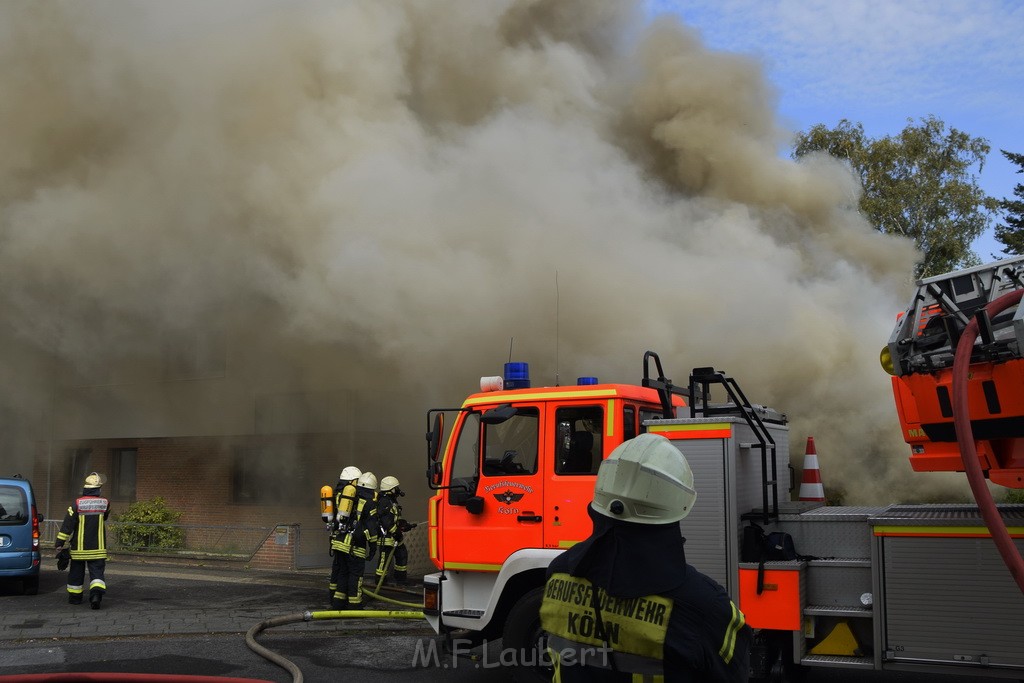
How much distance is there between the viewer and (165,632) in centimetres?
763

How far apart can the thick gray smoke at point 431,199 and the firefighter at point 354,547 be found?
7.70 ft

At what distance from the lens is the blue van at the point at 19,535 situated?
9.59 metres

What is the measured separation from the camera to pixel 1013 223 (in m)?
24.2

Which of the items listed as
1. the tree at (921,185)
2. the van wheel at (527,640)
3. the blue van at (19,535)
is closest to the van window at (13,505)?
the blue van at (19,535)

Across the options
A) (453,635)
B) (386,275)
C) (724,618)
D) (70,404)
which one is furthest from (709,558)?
(70,404)

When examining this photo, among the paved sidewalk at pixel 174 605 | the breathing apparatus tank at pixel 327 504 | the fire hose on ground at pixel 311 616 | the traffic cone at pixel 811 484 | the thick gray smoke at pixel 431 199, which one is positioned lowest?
the paved sidewalk at pixel 174 605

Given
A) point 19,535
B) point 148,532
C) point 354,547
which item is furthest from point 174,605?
point 148,532

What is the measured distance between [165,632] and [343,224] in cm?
532

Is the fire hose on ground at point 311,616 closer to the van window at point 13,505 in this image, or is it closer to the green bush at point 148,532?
the van window at point 13,505

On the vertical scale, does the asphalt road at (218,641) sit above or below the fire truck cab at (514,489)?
below

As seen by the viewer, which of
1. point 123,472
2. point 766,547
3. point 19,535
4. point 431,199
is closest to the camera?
point 766,547

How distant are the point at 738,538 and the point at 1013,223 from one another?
23.3m

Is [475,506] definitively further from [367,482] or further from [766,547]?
[367,482]

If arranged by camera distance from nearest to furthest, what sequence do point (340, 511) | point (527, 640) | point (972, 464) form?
1. point (972, 464)
2. point (527, 640)
3. point (340, 511)
